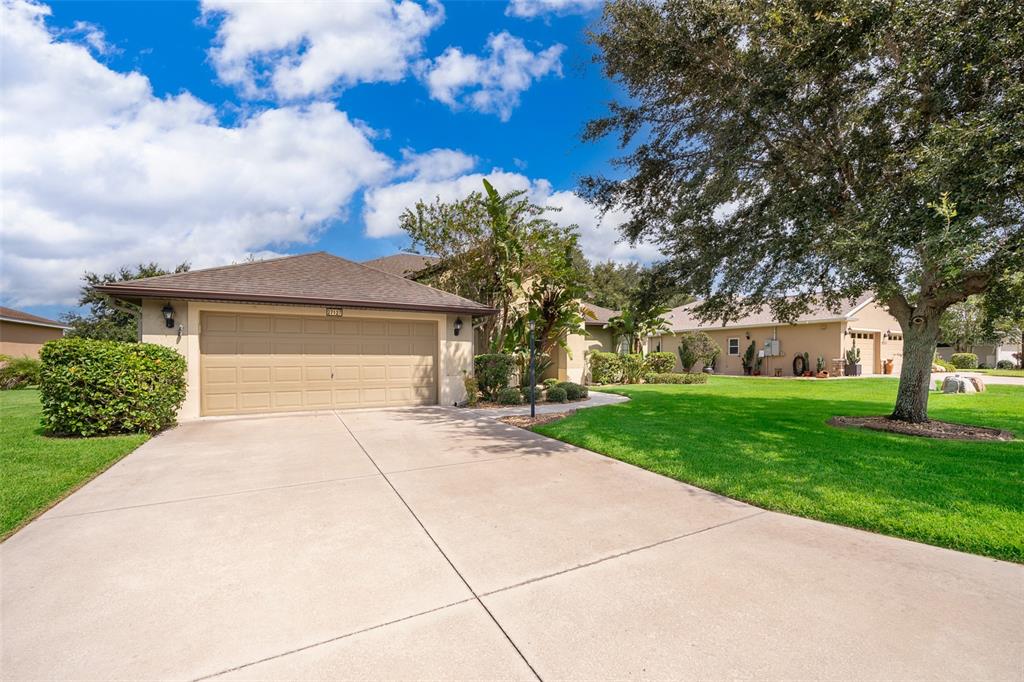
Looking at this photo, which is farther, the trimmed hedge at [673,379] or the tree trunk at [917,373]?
the trimmed hedge at [673,379]

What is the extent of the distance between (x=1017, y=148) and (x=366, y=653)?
7.30m

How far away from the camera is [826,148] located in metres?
7.28

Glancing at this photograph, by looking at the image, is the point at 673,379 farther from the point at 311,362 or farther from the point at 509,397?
the point at 311,362

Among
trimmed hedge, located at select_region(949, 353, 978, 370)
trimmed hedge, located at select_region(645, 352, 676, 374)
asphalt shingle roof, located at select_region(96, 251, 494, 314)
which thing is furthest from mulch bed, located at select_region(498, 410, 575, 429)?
trimmed hedge, located at select_region(949, 353, 978, 370)

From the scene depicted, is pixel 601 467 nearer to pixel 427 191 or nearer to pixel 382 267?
pixel 427 191

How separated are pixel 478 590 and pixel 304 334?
881cm

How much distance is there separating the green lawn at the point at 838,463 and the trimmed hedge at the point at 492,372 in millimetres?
2856

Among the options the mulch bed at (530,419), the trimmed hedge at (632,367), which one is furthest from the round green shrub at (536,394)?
the trimmed hedge at (632,367)

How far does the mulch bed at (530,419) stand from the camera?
8.59m

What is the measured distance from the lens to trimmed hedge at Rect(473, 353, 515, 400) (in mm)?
11820

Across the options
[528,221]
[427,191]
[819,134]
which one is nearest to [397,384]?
[528,221]

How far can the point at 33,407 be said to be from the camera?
1052 cm

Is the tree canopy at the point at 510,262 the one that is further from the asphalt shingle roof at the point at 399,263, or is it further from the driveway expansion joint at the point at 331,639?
the driveway expansion joint at the point at 331,639

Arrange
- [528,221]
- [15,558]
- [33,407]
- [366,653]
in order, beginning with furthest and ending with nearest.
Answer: [528,221] → [33,407] → [15,558] → [366,653]
